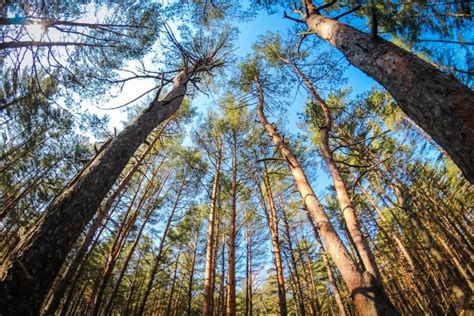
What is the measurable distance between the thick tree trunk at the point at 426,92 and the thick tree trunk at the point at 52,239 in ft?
9.64

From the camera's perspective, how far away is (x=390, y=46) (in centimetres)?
235

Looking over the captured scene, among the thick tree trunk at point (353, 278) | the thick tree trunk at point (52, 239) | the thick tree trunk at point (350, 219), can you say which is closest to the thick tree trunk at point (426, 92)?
the thick tree trunk at point (353, 278)

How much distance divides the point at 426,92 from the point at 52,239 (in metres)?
3.18

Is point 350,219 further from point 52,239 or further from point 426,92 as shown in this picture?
point 52,239

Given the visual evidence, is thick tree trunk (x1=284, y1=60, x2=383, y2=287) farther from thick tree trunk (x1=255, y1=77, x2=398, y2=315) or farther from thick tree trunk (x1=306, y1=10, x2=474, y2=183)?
thick tree trunk (x1=306, y1=10, x2=474, y2=183)

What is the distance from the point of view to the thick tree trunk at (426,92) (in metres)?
1.36

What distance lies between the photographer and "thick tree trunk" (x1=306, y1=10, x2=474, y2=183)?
1.36 metres

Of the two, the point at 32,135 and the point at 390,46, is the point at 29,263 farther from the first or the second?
the point at 32,135

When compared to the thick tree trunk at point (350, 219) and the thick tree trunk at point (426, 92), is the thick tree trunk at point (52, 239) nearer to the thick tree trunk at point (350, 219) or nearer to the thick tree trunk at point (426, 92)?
the thick tree trunk at point (350, 219)

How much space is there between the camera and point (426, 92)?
1.70 meters

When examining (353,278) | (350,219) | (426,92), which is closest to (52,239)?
(353,278)

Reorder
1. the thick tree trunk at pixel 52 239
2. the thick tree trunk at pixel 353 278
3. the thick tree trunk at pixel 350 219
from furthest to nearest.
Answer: the thick tree trunk at pixel 350 219, the thick tree trunk at pixel 353 278, the thick tree trunk at pixel 52 239

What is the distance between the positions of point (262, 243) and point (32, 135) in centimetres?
1399

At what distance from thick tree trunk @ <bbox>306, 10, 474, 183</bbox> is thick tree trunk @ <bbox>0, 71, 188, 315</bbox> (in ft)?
9.64
